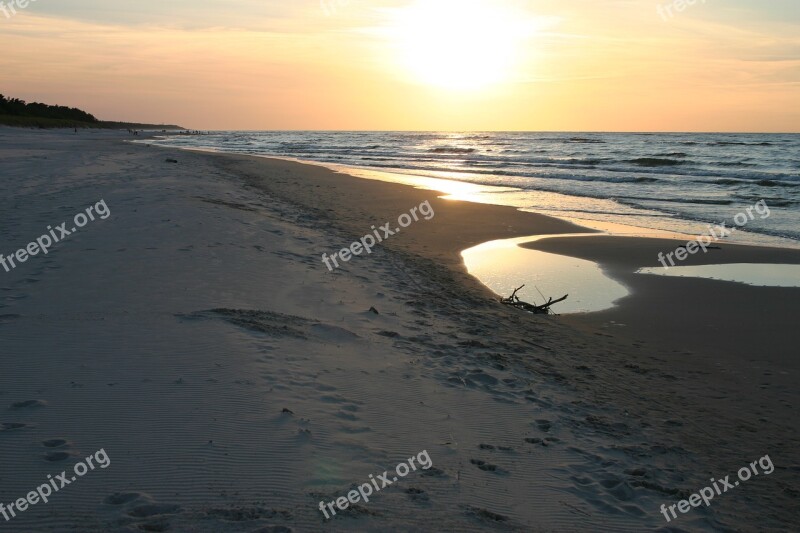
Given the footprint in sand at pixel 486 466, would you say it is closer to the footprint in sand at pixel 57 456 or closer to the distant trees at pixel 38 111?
the footprint in sand at pixel 57 456

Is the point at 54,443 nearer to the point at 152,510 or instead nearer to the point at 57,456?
the point at 57,456

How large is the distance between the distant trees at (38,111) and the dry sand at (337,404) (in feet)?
274

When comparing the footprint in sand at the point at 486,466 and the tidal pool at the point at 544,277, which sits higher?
the tidal pool at the point at 544,277

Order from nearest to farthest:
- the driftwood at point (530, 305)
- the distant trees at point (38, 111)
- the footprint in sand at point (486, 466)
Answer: the footprint in sand at point (486, 466) → the driftwood at point (530, 305) → the distant trees at point (38, 111)

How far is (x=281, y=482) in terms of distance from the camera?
12.0 ft

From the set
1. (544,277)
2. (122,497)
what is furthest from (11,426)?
(544,277)

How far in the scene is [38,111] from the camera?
92.4m

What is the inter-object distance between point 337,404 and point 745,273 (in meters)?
9.27

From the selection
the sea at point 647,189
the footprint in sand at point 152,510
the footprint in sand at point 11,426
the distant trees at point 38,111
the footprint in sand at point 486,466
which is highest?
the distant trees at point 38,111

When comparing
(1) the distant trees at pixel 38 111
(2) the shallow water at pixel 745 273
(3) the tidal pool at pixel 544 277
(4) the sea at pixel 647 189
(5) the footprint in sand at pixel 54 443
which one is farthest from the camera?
(1) the distant trees at pixel 38 111

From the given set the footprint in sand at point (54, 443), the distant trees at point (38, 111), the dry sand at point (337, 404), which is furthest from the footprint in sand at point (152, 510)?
the distant trees at point (38, 111)

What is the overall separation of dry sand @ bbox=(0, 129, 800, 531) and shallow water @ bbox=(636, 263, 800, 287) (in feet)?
10.2

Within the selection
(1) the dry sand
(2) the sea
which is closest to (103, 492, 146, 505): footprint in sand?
(1) the dry sand

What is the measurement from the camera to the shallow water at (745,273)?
409 inches
